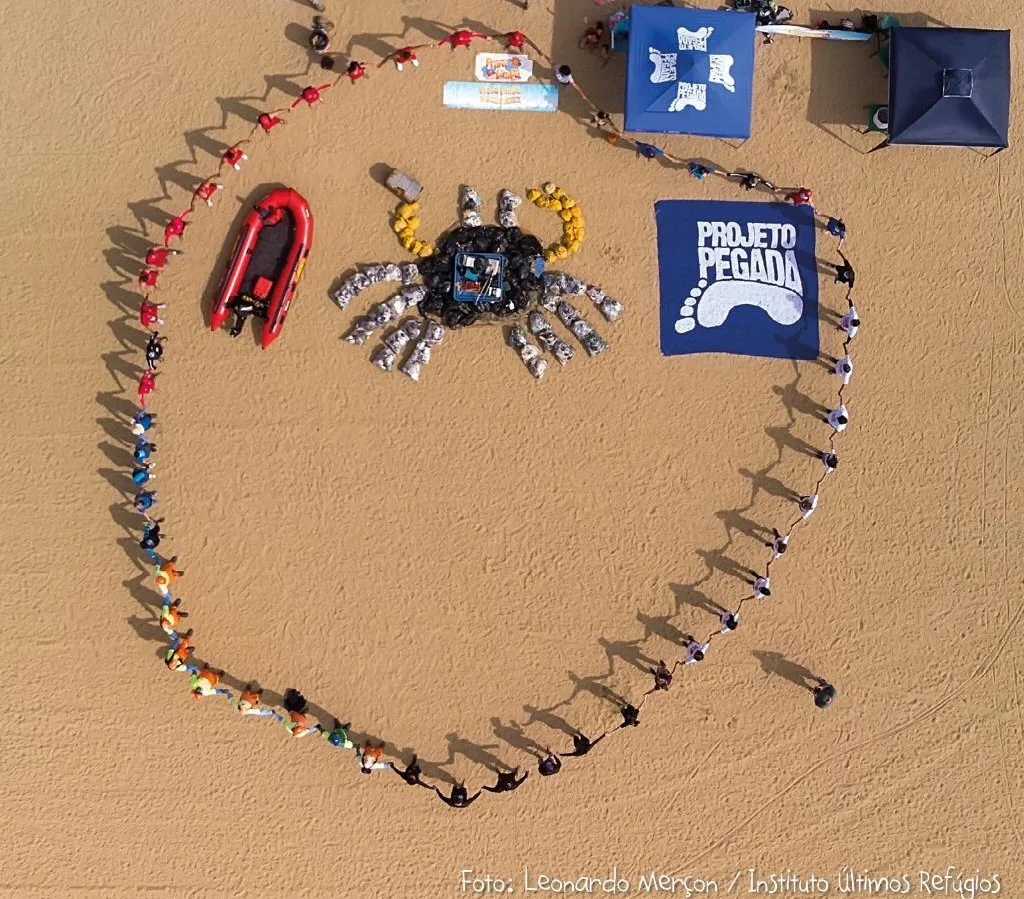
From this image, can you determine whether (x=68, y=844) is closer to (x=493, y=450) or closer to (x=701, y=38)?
(x=493, y=450)

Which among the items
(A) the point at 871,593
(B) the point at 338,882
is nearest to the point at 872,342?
(A) the point at 871,593

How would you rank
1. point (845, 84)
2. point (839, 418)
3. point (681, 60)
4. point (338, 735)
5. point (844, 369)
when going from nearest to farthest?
point (681, 60)
point (338, 735)
point (839, 418)
point (844, 369)
point (845, 84)

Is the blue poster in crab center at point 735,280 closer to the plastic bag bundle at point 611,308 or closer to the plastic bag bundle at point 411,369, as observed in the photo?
the plastic bag bundle at point 611,308

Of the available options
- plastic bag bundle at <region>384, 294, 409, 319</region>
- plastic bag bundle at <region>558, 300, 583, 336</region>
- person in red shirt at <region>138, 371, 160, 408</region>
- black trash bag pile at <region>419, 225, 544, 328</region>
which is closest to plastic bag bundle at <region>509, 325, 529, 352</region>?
black trash bag pile at <region>419, 225, 544, 328</region>

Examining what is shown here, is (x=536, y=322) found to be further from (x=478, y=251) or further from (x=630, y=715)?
(x=630, y=715)

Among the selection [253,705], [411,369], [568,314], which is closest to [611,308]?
[568,314]

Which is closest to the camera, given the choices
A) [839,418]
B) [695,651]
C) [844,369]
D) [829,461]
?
[695,651]

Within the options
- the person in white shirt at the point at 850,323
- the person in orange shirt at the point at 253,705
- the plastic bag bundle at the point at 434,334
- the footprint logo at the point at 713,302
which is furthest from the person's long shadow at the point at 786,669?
the person in orange shirt at the point at 253,705

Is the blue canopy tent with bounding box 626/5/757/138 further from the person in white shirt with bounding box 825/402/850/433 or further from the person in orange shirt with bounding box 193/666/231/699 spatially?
the person in orange shirt with bounding box 193/666/231/699
